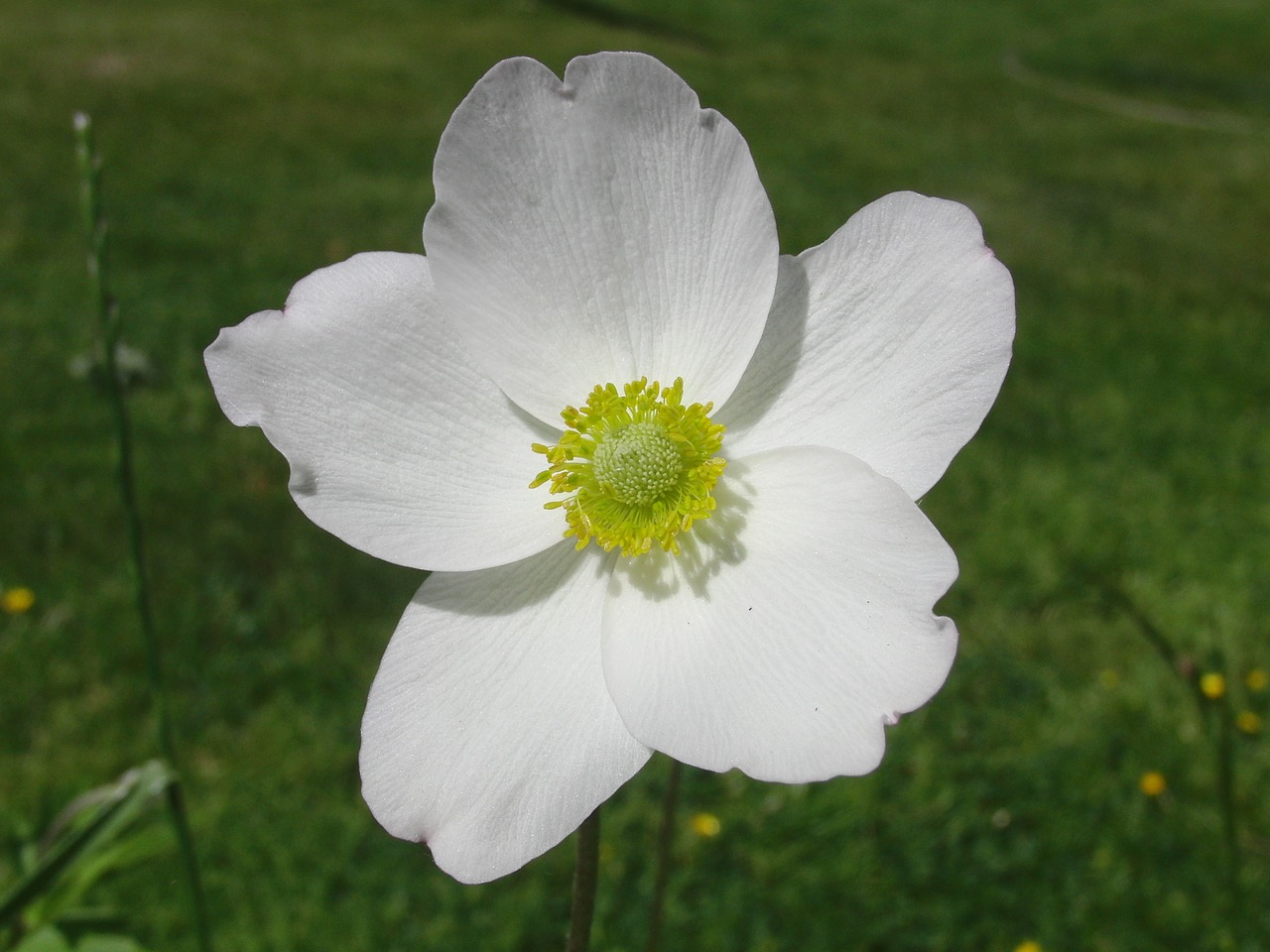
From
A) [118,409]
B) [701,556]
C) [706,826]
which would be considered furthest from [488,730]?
[706,826]

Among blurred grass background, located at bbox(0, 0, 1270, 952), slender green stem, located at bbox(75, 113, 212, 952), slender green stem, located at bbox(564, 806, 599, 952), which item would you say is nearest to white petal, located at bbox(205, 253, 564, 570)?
slender green stem, located at bbox(75, 113, 212, 952)

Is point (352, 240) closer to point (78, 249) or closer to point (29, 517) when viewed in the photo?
point (78, 249)

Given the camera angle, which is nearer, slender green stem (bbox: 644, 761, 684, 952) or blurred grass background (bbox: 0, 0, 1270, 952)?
slender green stem (bbox: 644, 761, 684, 952)

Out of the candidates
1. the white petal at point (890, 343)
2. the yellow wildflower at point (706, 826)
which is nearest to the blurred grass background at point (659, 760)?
the yellow wildflower at point (706, 826)

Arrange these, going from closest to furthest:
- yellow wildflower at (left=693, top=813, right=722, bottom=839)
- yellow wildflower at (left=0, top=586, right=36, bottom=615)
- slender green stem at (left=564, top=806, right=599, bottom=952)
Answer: slender green stem at (left=564, top=806, right=599, bottom=952) → yellow wildflower at (left=693, top=813, right=722, bottom=839) → yellow wildflower at (left=0, top=586, right=36, bottom=615)

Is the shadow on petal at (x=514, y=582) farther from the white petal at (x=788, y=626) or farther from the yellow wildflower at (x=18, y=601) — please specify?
the yellow wildflower at (x=18, y=601)

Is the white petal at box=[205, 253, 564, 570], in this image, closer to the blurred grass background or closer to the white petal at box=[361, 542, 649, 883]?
the white petal at box=[361, 542, 649, 883]
